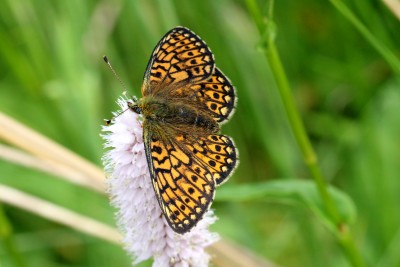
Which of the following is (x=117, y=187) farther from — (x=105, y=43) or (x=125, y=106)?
(x=105, y=43)

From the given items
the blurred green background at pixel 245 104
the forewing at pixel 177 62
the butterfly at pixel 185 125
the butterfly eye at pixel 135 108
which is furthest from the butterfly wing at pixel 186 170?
the blurred green background at pixel 245 104

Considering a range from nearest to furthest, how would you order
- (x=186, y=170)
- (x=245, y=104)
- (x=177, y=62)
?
1. (x=186, y=170)
2. (x=177, y=62)
3. (x=245, y=104)

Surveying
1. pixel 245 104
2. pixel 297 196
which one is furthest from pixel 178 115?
pixel 245 104

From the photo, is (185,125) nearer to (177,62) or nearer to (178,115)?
(178,115)

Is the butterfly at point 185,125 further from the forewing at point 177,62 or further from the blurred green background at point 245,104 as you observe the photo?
the blurred green background at point 245,104

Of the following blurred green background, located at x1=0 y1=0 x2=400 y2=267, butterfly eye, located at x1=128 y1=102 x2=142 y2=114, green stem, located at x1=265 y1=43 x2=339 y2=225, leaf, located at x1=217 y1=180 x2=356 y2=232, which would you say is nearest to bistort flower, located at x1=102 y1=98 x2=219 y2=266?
butterfly eye, located at x1=128 y1=102 x2=142 y2=114

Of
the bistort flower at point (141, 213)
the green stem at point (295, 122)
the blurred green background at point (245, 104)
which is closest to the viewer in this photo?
the bistort flower at point (141, 213)

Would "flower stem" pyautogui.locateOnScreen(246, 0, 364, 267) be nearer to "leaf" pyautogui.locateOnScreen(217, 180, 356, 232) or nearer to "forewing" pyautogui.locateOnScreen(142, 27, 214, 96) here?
"leaf" pyautogui.locateOnScreen(217, 180, 356, 232)
